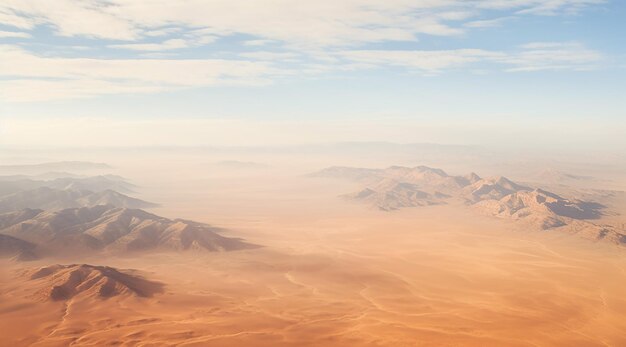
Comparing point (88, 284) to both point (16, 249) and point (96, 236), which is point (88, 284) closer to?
point (16, 249)

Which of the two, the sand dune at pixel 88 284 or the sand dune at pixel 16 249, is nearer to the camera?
the sand dune at pixel 88 284

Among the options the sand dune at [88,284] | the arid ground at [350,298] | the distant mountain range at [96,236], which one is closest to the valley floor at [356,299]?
the arid ground at [350,298]

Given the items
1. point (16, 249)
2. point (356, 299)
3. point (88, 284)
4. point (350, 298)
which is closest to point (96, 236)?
point (16, 249)

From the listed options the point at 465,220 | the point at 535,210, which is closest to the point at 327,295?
the point at 465,220

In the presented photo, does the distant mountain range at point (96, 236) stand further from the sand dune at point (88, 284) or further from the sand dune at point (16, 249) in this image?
the sand dune at point (88, 284)

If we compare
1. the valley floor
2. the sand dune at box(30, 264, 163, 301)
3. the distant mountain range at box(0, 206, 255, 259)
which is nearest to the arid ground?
the valley floor

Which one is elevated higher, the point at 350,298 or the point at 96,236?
the point at 350,298

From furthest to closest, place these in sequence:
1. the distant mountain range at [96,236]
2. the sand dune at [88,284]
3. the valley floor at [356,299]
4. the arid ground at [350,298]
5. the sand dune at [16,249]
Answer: the distant mountain range at [96,236] < the sand dune at [16,249] < the sand dune at [88,284] < the arid ground at [350,298] < the valley floor at [356,299]

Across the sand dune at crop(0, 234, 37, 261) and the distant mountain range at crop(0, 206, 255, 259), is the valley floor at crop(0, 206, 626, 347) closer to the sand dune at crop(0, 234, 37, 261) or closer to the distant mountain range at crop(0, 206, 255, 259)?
the sand dune at crop(0, 234, 37, 261)

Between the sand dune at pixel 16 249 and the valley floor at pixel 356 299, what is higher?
the valley floor at pixel 356 299
